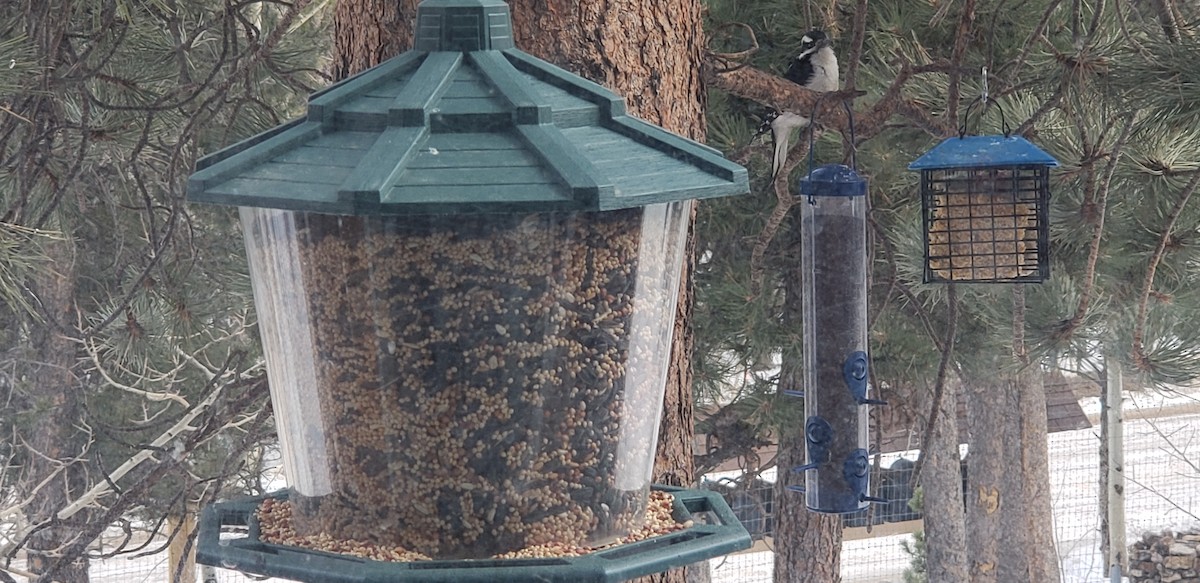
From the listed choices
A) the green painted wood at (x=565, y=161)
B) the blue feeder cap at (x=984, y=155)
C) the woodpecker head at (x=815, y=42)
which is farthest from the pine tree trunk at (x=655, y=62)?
the woodpecker head at (x=815, y=42)

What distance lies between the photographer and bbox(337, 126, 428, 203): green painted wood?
3.25 ft

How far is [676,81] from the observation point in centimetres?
194

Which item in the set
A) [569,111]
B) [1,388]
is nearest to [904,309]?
[569,111]

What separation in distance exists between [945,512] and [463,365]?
16.7 feet

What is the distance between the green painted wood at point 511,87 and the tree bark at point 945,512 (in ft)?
16.2

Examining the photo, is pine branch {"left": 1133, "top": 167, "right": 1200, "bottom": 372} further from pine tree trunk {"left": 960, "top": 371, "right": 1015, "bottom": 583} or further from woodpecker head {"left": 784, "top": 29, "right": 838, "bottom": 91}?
pine tree trunk {"left": 960, "top": 371, "right": 1015, "bottom": 583}

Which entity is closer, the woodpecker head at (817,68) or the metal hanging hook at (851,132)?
the metal hanging hook at (851,132)

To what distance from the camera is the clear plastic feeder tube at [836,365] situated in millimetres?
2197

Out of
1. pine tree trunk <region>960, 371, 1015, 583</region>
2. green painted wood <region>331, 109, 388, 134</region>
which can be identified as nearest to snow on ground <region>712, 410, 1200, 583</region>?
pine tree trunk <region>960, 371, 1015, 583</region>

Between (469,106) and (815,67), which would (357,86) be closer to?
(469,106)

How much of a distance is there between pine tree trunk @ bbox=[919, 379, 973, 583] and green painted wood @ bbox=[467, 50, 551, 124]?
4.91 m

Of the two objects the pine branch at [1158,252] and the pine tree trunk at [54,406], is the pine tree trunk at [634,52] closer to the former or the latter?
the pine branch at [1158,252]

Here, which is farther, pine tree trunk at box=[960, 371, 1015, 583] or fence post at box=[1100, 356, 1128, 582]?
fence post at box=[1100, 356, 1128, 582]

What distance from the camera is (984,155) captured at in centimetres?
219
